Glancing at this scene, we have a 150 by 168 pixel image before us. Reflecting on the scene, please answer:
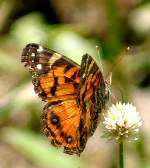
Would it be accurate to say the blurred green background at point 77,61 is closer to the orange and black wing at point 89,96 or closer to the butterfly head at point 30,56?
the orange and black wing at point 89,96

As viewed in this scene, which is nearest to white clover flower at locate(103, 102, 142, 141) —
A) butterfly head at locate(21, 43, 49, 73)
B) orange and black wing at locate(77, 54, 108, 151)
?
orange and black wing at locate(77, 54, 108, 151)

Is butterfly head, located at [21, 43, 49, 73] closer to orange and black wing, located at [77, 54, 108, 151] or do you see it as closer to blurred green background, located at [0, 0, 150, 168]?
orange and black wing, located at [77, 54, 108, 151]

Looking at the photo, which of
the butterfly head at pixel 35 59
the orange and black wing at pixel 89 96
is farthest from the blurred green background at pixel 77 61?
the butterfly head at pixel 35 59

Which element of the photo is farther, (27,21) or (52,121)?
(27,21)

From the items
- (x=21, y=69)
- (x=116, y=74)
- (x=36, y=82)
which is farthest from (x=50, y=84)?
(x=21, y=69)

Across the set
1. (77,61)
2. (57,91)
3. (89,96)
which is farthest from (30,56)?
(77,61)

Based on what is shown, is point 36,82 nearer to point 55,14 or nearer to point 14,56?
point 14,56
